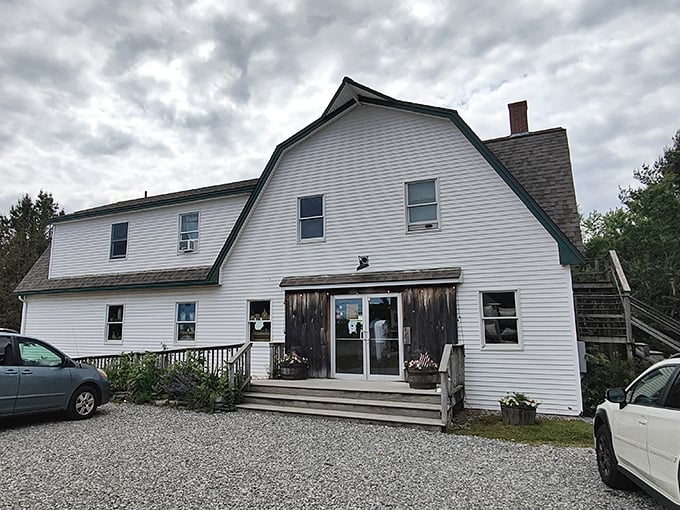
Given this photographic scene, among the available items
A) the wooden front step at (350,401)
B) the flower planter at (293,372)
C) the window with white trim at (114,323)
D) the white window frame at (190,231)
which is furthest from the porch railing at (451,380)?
the window with white trim at (114,323)

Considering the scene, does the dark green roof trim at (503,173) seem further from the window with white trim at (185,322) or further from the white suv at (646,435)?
the window with white trim at (185,322)

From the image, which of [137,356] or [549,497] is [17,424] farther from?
[549,497]

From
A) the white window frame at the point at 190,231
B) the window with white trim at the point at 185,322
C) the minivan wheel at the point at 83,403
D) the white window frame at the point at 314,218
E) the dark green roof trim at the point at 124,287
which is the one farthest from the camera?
the white window frame at the point at 190,231

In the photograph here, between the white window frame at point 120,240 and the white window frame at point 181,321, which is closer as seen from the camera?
the white window frame at point 181,321

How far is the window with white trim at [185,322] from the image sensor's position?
1398cm

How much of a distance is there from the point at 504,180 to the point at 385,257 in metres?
3.48

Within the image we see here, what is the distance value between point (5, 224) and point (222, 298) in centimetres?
4325

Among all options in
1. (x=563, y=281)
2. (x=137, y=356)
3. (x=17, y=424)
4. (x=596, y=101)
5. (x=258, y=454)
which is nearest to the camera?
(x=258, y=454)

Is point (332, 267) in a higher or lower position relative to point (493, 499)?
higher

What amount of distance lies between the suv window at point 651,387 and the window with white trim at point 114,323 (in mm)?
15642

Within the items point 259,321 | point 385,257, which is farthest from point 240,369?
point 385,257

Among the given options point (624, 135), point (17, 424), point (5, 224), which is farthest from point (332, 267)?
point (5, 224)

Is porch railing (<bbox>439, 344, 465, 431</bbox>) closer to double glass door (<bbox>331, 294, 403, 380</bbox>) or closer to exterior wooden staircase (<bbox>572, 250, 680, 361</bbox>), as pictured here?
double glass door (<bbox>331, 294, 403, 380</bbox>)

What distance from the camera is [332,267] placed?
38.7 feet
